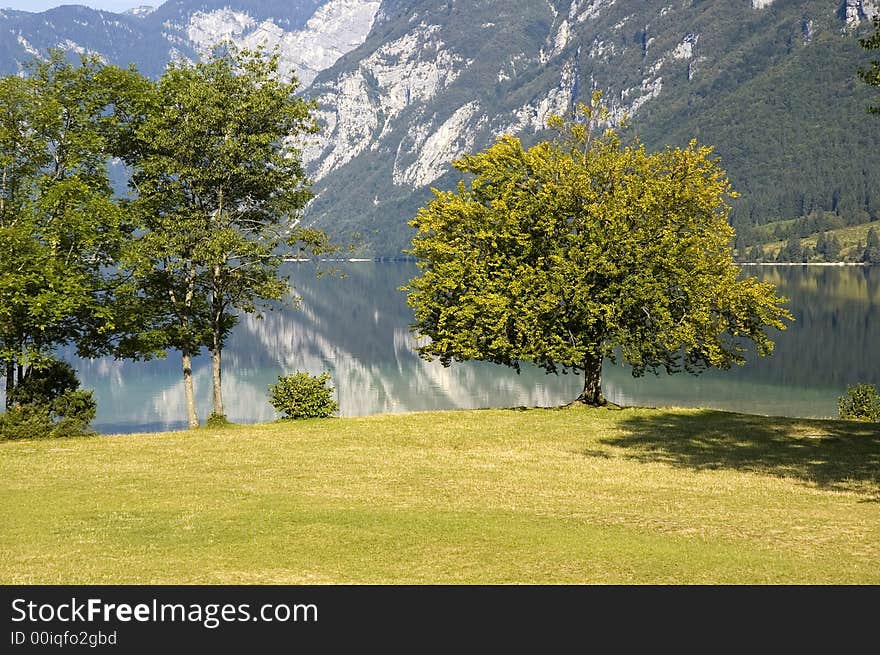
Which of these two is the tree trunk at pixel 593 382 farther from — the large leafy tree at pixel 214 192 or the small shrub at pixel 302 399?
the large leafy tree at pixel 214 192

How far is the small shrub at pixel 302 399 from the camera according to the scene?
160 ft

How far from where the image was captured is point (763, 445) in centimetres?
3962

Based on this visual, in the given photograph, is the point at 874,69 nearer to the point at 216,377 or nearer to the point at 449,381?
the point at 216,377

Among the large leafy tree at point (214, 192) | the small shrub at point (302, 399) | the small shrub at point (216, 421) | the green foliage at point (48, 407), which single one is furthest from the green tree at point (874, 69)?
the green foliage at point (48, 407)

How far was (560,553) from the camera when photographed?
2050 centimetres

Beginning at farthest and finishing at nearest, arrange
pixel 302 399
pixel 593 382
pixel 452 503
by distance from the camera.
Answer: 1. pixel 593 382
2. pixel 302 399
3. pixel 452 503

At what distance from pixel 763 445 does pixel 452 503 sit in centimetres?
1758

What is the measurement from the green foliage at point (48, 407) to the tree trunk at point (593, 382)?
81.0 feet

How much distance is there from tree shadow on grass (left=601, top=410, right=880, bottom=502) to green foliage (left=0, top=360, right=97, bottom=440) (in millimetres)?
23174

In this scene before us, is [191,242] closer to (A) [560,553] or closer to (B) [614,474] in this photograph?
(B) [614,474]

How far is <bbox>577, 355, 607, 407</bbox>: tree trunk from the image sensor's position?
52.3 meters

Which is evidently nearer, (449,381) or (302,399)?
(302,399)

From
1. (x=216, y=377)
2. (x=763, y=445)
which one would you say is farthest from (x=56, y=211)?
(x=763, y=445)

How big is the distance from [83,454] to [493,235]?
23.1 m
